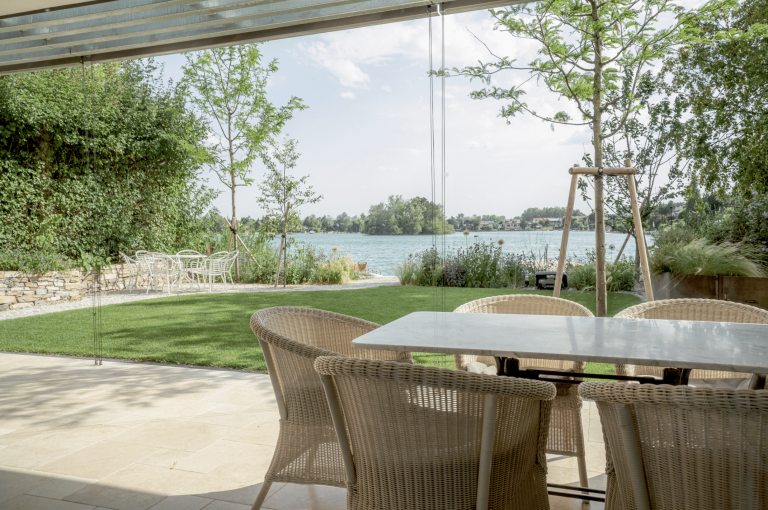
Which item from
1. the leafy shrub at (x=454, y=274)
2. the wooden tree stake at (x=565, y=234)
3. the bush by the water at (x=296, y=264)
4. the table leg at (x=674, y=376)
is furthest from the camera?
the bush by the water at (x=296, y=264)

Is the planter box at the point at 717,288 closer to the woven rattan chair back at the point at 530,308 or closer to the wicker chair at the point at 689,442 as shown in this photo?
the woven rattan chair back at the point at 530,308

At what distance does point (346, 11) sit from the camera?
3080 mm

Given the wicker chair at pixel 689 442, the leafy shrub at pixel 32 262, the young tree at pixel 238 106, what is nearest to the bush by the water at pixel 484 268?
the young tree at pixel 238 106

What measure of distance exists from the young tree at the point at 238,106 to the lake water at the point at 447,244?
1480 millimetres

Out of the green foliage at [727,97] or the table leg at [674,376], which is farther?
the green foliage at [727,97]

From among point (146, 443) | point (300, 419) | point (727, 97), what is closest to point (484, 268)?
point (727, 97)

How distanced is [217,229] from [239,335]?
146 inches

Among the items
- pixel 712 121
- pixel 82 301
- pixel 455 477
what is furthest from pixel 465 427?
pixel 82 301

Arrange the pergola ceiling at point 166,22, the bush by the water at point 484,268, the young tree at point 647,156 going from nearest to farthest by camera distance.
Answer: the pergola ceiling at point 166,22 < the young tree at point 647,156 < the bush by the water at point 484,268

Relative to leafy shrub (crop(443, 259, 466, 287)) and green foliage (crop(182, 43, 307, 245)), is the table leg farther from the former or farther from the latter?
green foliage (crop(182, 43, 307, 245))

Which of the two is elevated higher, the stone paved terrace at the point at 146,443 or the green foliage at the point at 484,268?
the green foliage at the point at 484,268

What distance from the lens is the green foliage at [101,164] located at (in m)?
7.57

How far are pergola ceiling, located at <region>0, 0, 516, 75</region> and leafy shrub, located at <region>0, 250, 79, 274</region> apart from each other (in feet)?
13.1

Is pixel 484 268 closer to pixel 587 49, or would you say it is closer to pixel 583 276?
pixel 583 276
